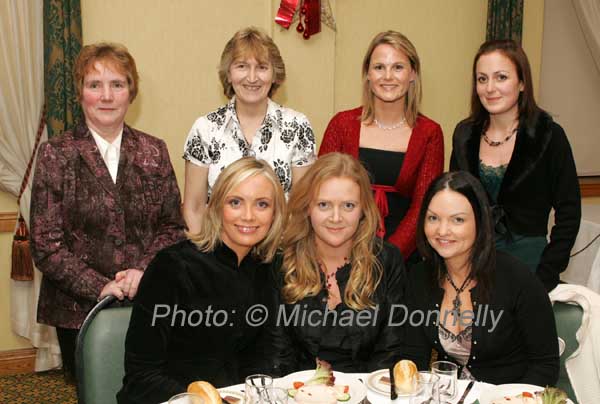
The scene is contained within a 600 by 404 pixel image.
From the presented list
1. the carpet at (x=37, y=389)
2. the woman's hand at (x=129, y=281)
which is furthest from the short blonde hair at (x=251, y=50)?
the carpet at (x=37, y=389)

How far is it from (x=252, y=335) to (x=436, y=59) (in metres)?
2.88

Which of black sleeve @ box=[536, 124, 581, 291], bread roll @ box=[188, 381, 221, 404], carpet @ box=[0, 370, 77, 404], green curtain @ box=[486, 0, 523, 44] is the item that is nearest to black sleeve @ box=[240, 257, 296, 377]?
bread roll @ box=[188, 381, 221, 404]

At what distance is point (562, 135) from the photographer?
2.73 metres

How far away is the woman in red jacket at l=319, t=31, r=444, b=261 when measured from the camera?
114 inches

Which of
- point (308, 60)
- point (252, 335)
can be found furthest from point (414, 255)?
point (308, 60)

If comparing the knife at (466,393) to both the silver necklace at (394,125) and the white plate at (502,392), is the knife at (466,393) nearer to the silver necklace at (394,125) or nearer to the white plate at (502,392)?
the white plate at (502,392)

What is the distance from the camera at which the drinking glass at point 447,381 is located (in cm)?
178

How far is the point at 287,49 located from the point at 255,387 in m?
2.82

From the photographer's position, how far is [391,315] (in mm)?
2387

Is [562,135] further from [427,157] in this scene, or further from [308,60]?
[308,60]

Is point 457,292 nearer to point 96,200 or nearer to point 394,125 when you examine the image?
point 394,125

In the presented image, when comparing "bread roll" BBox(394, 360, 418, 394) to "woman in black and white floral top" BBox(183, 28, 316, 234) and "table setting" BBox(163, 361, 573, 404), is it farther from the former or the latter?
"woman in black and white floral top" BBox(183, 28, 316, 234)

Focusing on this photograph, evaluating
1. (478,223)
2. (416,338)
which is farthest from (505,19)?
(416,338)

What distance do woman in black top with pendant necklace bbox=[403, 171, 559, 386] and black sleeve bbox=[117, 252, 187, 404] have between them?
817 mm
